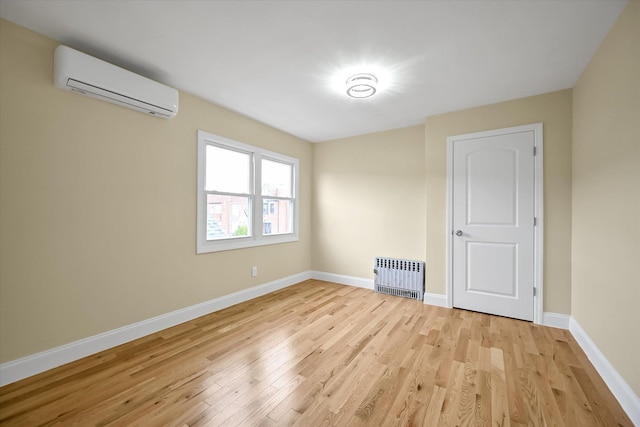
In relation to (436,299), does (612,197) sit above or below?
above

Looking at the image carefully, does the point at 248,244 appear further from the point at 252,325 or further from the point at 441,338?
the point at 441,338

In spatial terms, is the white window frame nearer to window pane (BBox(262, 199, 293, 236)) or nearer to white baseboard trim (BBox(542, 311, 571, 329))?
window pane (BBox(262, 199, 293, 236))

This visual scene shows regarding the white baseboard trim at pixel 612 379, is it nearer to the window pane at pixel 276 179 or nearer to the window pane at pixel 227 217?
the window pane at pixel 227 217

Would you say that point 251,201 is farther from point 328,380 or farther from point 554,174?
point 554,174

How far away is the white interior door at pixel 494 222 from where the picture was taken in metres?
3.02

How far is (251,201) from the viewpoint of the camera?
12.6 feet

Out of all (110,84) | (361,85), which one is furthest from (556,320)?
(110,84)

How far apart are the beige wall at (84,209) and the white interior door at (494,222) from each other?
3149mm

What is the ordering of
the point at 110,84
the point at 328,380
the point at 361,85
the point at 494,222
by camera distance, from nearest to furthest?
the point at 328,380 < the point at 110,84 < the point at 361,85 < the point at 494,222

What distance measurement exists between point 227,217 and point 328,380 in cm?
236

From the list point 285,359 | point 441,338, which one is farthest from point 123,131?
point 441,338

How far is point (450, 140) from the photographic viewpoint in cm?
344

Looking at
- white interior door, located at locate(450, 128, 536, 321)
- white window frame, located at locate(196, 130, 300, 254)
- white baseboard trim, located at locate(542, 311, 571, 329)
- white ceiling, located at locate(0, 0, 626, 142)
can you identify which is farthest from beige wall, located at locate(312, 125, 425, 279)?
white baseboard trim, located at locate(542, 311, 571, 329)

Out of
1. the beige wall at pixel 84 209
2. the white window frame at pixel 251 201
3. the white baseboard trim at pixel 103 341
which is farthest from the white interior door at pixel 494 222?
the beige wall at pixel 84 209
